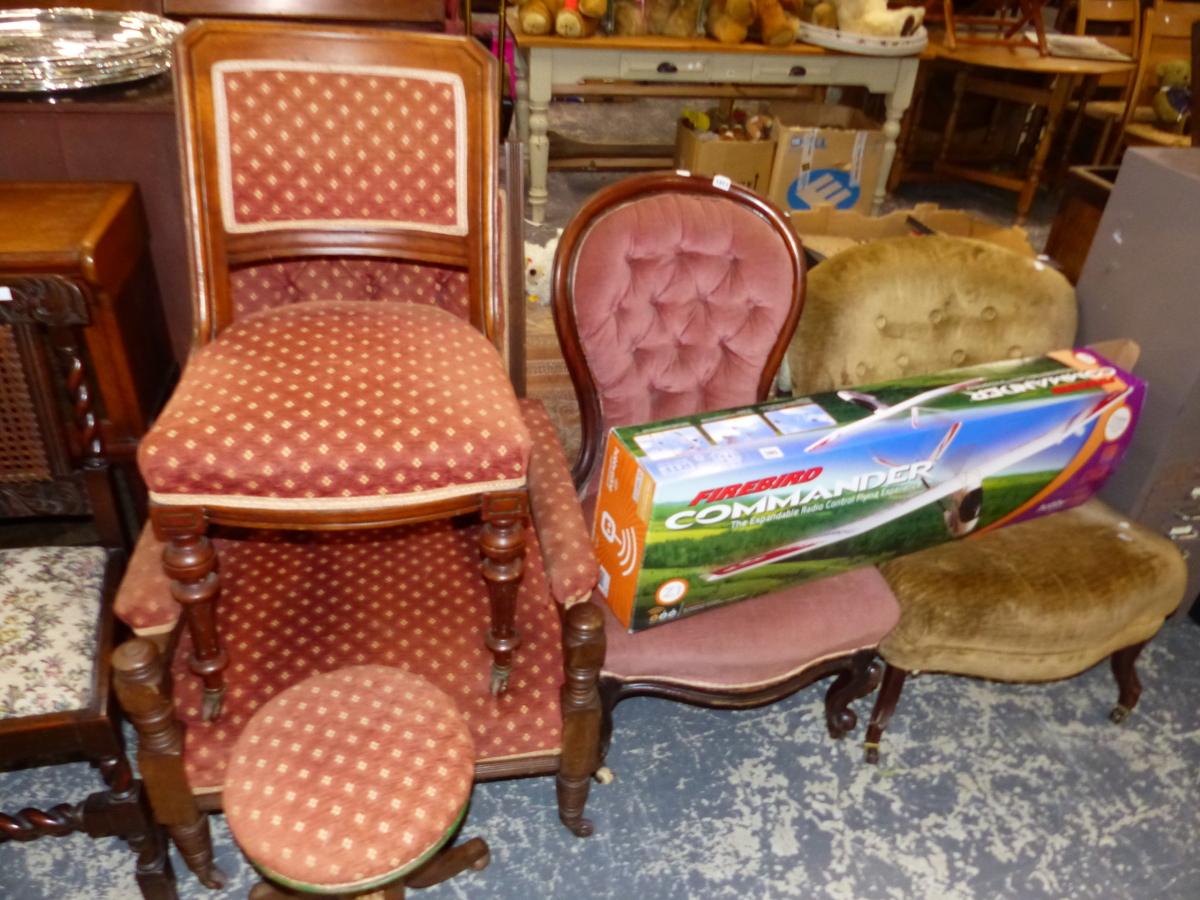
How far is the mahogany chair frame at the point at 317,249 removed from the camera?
1436 millimetres

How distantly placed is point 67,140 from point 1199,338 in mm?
2557

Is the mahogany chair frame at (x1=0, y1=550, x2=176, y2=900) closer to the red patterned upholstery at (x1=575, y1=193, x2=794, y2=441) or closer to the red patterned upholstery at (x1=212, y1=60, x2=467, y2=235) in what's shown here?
the red patterned upholstery at (x1=212, y1=60, x2=467, y2=235)

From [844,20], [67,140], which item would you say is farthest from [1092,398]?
[844,20]

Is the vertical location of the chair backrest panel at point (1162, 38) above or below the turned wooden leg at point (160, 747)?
above

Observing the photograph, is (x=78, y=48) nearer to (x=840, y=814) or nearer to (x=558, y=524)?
(x=558, y=524)

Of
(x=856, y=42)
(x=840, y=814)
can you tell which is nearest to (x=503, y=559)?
(x=840, y=814)

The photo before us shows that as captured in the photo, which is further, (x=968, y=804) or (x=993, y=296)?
(x=993, y=296)

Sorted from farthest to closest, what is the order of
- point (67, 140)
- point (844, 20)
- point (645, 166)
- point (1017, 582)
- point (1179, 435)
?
point (645, 166), point (844, 20), point (1179, 435), point (1017, 582), point (67, 140)

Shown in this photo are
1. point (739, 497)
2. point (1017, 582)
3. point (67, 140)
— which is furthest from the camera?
point (1017, 582)

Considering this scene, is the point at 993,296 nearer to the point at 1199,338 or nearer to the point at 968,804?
the point at 1199,338

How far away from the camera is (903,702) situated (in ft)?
7.72

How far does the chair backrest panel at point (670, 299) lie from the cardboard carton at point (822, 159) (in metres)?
2.76

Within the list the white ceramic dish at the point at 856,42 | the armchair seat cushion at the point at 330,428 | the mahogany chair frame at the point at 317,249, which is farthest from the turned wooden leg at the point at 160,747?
the white ceramic dish at the point at 856,42

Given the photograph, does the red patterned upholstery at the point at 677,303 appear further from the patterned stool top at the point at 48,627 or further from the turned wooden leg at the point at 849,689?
the patterned stool top at the point at 48,627
